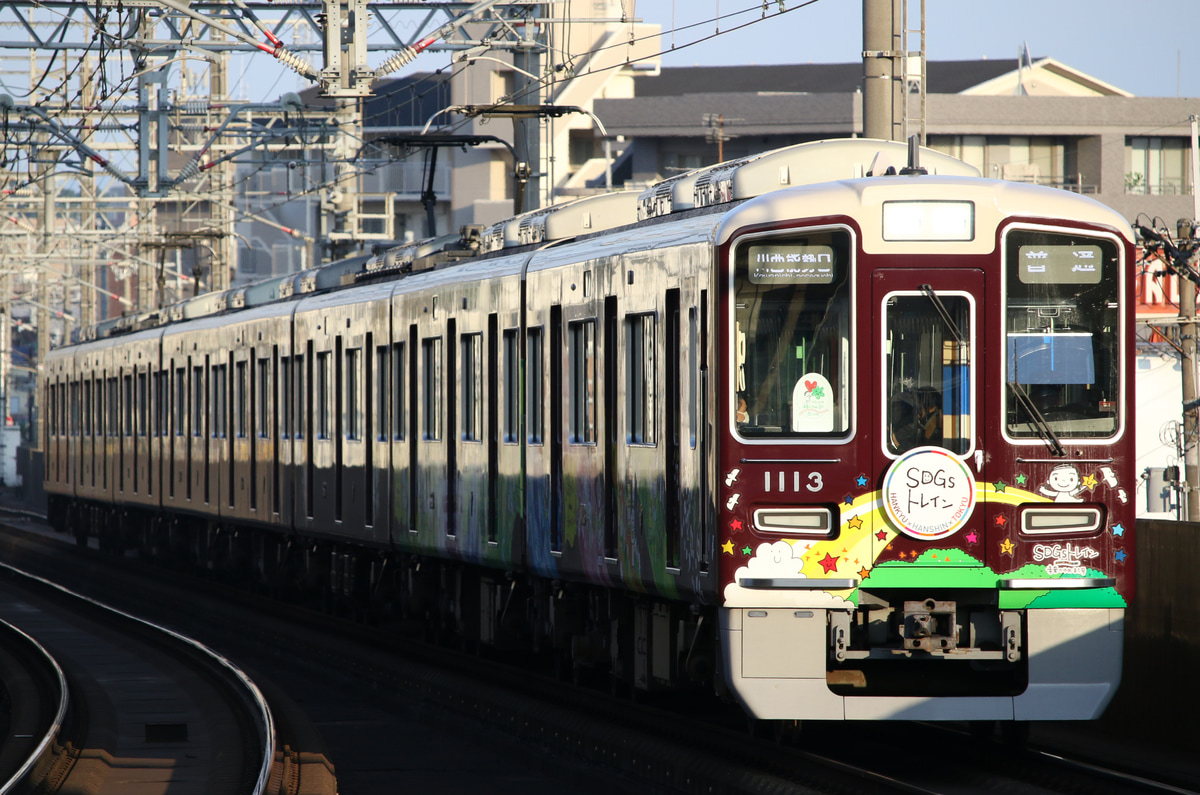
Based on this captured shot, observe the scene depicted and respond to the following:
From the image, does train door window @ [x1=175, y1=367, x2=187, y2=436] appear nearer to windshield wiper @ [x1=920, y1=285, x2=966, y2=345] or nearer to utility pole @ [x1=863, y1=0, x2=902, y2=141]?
utility pole @ [x1=863, y1=0, x2=902, y2=141]

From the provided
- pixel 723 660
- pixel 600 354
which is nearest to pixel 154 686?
pixel 600 354

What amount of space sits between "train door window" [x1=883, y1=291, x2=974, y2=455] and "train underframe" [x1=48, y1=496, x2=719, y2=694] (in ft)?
5.13

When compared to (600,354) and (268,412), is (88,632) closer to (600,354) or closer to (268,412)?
(268,412)

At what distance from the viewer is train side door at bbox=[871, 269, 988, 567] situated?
9.41m

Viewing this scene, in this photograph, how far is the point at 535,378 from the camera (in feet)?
42.8

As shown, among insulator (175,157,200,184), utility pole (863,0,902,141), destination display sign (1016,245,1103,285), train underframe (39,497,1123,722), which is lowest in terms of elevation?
train underframe (39,497,1123,722)

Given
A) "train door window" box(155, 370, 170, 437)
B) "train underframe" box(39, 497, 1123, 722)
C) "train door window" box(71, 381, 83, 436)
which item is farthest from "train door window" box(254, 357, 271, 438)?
"train door window" box(71, 381, 83, 436)

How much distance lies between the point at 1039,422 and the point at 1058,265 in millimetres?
753

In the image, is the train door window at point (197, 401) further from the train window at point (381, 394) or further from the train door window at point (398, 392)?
the train door window at point (398, 392)

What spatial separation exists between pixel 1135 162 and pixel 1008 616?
147ft

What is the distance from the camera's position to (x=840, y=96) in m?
51.0

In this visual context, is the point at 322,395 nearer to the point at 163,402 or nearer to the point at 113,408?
the point at 163,402

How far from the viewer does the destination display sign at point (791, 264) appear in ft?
31.3

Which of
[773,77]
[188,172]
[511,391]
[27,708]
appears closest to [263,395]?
[27,708]
